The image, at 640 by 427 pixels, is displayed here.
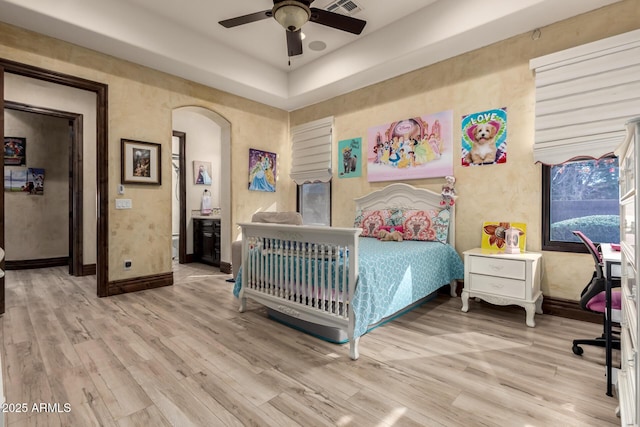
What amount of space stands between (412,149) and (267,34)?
2.37 m

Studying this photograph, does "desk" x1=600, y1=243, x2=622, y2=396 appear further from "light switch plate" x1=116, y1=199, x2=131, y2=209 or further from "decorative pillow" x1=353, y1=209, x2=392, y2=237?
"light switch plate" x1=116, y1=199, x2=131, y2=209

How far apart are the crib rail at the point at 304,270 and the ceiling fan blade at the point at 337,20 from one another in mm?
1815

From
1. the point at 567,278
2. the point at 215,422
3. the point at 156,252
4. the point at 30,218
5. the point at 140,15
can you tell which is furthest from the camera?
the point at 30,218

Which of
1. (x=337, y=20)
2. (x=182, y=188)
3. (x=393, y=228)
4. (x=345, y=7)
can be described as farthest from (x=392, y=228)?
(x=182, y=188)

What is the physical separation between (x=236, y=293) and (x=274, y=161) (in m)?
2.89

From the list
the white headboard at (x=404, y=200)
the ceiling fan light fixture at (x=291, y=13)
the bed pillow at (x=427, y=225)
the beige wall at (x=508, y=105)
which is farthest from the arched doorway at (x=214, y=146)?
the bed pillow at (x=427, y=225)

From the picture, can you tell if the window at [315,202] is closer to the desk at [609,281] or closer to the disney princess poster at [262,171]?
the disney princess poster at [262,171]

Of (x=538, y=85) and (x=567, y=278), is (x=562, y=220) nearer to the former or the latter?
(x=567, y=278)

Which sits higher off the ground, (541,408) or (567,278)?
(567,278)

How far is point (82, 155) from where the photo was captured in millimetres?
4754

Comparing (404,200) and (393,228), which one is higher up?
(404,200)

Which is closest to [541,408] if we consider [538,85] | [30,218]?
[538,85]

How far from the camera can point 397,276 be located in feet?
8.40

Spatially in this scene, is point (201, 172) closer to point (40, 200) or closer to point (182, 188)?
point (182, 188)
